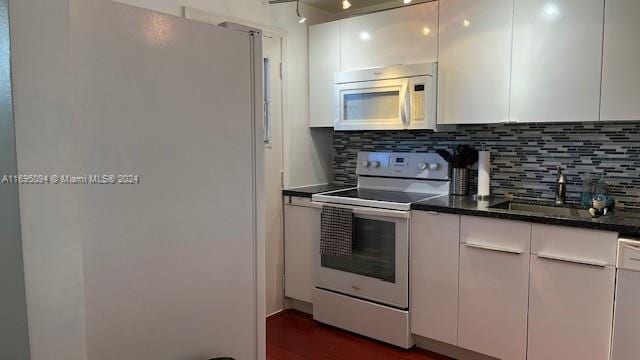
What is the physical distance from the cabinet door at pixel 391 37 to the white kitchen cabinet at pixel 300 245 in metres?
1.09

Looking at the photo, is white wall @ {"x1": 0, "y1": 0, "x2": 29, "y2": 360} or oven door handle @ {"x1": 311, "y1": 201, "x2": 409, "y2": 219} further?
oven door handle @ {"x1": 311, "y1": 201, "x2": 409, "y2": 219}

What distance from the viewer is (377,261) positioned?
115 inches

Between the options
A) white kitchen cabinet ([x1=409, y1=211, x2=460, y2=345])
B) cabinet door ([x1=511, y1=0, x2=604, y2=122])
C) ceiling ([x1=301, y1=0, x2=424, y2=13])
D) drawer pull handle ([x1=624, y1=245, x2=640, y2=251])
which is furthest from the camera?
ceiling ([x1=301, y1=0, x2=424, y2=13])

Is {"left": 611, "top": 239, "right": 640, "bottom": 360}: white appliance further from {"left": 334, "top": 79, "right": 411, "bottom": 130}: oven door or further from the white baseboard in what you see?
the white baseboard

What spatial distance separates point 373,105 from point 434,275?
1.20m

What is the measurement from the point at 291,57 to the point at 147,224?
8.16ft

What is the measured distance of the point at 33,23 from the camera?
2.85ft

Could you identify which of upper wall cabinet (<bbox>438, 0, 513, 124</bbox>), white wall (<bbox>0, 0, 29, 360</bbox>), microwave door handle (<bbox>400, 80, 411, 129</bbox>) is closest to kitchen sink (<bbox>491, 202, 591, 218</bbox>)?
upper wall cabinet (<bbox>438, 0, 513, 124</bbox>)

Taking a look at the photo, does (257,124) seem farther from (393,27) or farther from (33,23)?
(393,27)

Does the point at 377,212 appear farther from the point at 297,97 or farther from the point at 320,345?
the point at 297,97

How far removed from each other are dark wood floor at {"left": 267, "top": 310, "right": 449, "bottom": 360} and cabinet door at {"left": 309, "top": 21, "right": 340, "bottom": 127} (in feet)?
4.89

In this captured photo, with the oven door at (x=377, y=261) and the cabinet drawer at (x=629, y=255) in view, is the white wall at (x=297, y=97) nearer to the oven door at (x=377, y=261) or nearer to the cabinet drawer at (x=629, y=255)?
the oven door at (x=377, y=261)

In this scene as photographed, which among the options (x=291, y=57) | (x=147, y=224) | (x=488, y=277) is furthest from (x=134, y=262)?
(x=291, y=57)

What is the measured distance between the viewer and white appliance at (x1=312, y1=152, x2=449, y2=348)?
2.81m
